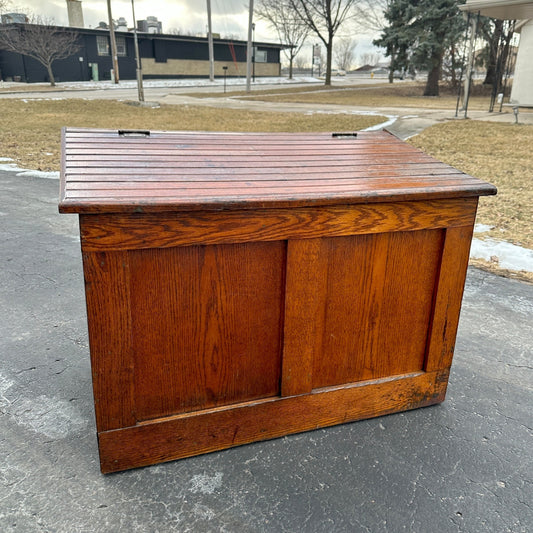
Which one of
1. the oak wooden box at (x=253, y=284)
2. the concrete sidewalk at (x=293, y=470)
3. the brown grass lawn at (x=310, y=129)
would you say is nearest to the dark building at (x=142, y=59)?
the brown grass lawn at (x=310, y=129)

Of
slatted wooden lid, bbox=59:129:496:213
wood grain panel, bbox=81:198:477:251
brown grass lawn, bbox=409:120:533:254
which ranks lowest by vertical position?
brown grass lawn, bbox=409:120:533:254

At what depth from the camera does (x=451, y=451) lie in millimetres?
2109

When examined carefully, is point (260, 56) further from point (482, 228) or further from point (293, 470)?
point (293, 470)

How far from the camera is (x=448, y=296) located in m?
2.19

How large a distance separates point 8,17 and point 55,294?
43690 mm

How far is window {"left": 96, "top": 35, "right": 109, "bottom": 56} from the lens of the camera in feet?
136

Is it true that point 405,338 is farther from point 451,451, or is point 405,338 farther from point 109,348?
point 109,348

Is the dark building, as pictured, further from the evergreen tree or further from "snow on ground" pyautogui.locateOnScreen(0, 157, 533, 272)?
"snow on ground" pyautogui.locateOnScreen(0, 157, 533, 272)

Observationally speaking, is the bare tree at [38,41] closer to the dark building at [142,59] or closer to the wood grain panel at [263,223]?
the dark building at [142,59]

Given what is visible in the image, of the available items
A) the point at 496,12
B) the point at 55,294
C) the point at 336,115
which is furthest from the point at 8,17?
the point at 55,294

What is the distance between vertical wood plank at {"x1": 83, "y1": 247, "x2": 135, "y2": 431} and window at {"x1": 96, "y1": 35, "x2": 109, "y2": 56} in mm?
45055

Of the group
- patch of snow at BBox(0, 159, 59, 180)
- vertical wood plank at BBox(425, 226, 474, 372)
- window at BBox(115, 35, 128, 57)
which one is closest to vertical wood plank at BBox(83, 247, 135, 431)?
vertical wood plank at BBox(425, 226, 474, 372)

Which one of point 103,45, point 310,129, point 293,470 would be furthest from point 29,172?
point 103,45

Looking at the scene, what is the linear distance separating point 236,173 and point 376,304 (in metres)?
0.78
